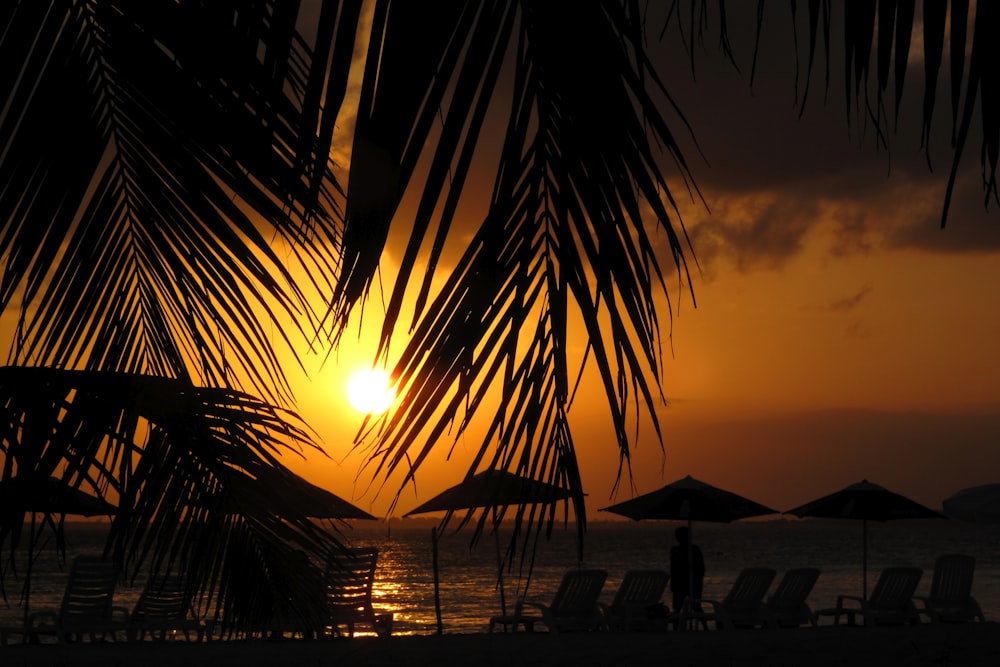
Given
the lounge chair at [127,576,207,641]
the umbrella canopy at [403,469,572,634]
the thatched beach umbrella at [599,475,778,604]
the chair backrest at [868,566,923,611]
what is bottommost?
the umbrella canopy at [403,469,572,634]

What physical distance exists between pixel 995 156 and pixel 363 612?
11176 millimetres

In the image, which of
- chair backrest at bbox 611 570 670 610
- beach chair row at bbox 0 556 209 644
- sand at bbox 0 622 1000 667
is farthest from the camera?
chair backrest at bbox 611 570 670 610

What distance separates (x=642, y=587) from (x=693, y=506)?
2.69m

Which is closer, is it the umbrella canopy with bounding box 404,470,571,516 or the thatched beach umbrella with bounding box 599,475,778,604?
the umbrella canopy with bounding box 404,470,571,516

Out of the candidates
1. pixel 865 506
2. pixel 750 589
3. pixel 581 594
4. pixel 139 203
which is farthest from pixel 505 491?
pixel 865 506

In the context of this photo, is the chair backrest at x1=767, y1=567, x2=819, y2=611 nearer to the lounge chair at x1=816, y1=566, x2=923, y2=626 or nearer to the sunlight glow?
the lounge chair at x1=816, y1=566, x2=923, y2=626

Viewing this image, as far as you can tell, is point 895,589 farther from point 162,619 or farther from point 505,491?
point 505,491

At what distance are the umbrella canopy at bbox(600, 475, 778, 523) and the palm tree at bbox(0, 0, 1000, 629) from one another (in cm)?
1289

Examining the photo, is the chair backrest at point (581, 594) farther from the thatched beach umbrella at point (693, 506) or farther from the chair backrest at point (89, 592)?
the chair backrest at point (89, 592)

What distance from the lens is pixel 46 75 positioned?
7.32ft

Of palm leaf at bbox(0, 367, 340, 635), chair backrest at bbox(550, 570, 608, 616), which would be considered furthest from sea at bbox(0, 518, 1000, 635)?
palm leaf at bbox(0, 367, 340, 635)

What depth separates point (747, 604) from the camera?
12711mm

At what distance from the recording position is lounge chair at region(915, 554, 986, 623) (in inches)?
523

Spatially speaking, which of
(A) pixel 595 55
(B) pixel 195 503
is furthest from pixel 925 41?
(B) pixel 195 503
